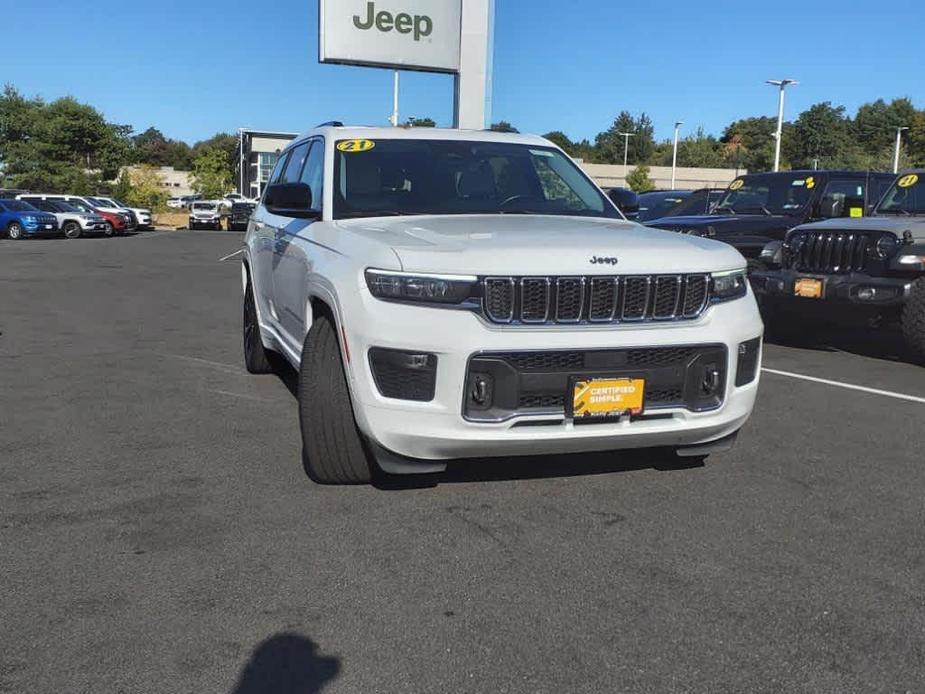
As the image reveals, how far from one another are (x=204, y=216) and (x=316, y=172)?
146 ft

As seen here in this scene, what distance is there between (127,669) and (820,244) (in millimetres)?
7443

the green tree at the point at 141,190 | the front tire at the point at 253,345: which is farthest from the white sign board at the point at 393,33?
the green tree at the point at 141,190

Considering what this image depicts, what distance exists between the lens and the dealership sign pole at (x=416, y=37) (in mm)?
22328

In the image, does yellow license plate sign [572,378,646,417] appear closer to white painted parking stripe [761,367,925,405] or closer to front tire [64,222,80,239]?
white painted parking stripe [761,367,925,405]

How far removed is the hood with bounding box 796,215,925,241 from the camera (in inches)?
309

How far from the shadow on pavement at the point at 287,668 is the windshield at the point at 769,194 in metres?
9.53

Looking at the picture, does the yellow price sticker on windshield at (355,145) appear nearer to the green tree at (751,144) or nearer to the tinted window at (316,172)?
the tinted window at (316,172)

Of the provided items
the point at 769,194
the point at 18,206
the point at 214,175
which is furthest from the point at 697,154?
the point at 769,194

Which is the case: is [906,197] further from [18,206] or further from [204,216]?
[204,216]

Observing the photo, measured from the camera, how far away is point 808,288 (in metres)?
8.27

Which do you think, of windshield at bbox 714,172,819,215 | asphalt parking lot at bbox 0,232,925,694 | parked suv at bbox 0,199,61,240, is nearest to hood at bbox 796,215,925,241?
windshield at bbox 714,172,819,215

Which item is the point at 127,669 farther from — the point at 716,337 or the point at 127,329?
the point at 127,329

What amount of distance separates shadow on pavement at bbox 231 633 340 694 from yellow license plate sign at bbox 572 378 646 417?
1.45 metres

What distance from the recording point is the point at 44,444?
200 inches
